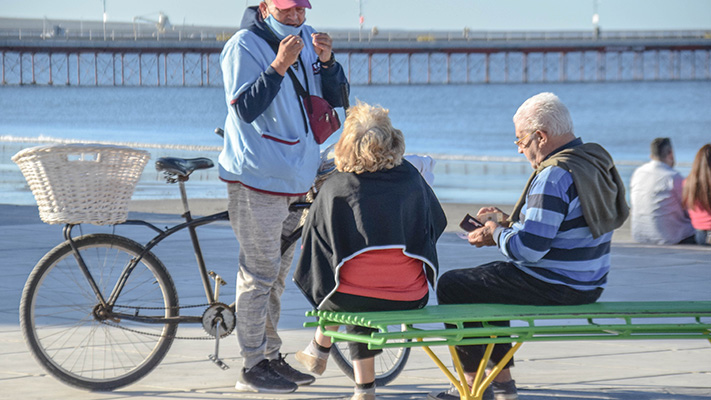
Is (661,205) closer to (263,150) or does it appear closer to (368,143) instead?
(263,150)

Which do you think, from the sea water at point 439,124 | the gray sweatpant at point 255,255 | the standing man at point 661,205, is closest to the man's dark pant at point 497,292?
the gray sweatpant at point 255,255

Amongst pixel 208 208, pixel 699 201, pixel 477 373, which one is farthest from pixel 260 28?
pixel 208 208

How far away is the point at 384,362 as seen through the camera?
16.5ft

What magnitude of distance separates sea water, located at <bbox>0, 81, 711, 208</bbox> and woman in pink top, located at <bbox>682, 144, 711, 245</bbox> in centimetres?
580

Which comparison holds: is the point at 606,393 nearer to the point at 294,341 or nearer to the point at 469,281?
the point at 469,281

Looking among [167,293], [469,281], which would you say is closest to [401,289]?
[469,281]

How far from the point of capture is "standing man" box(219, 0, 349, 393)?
15.1 ft

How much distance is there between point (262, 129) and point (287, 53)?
35cm

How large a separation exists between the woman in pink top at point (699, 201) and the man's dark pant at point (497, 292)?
6314 millimetres

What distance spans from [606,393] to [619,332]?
53cm

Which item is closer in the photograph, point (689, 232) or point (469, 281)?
point (469, 281)

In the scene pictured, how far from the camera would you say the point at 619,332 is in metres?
4.25

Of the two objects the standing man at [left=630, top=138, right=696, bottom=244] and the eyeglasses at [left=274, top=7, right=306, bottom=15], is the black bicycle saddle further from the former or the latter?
the standing man at [left=630, top=138, right=696, bottom=244]

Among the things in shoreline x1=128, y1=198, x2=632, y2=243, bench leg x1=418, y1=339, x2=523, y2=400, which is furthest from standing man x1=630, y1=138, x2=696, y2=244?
bench leg x1=418, y1=339, x2=523, y2=400
